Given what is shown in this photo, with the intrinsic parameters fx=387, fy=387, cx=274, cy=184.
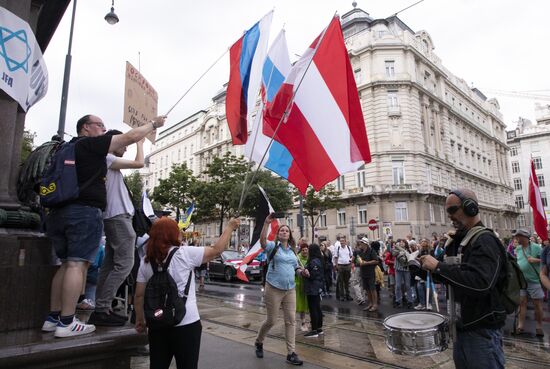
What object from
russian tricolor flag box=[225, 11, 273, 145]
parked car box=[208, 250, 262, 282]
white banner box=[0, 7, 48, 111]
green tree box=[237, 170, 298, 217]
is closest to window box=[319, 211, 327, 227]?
green tree box=[237, 170, 298, 217]

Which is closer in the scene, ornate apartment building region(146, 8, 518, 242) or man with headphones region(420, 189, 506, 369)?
man with headphones region(420, 189, 506, 369)

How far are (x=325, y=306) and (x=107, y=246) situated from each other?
8402mm

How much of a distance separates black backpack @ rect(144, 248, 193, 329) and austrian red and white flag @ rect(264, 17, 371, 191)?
2.75 meters

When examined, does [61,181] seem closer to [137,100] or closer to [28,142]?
[137,100]

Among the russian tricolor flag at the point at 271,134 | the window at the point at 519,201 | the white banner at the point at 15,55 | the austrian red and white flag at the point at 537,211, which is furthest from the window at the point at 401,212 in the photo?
the window at the point at 519,201

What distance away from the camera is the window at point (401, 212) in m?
37.2

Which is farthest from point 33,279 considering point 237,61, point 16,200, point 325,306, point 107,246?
point 325,306

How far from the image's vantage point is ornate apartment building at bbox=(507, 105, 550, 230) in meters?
70.8

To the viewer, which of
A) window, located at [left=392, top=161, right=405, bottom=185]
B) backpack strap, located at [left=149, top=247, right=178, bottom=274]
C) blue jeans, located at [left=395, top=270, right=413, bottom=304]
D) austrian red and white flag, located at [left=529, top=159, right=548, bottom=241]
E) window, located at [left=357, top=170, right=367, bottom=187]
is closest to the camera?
backpack strap, located at [left=149, top=247, right=178, bottom=274]

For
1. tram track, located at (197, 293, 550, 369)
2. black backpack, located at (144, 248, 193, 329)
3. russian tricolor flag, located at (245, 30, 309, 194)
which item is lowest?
tram track, located at (197, 293, 550, 369)

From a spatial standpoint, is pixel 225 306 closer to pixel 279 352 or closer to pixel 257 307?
pixel 257 307

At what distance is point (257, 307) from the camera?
1073cm

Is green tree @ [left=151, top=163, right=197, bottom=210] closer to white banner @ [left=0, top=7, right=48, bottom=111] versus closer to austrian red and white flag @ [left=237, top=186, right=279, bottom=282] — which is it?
austrian red and white flag @ [left=237, top=186, right=279, bottom=282]

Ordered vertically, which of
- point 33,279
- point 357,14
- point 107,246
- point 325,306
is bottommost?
point 325,306
